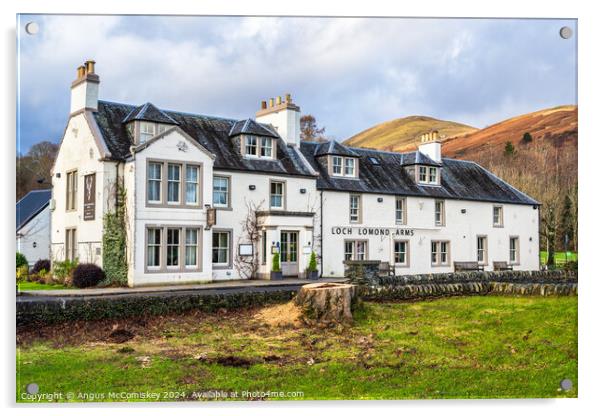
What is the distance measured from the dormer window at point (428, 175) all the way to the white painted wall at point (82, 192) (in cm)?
1022

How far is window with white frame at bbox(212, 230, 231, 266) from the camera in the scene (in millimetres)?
19344

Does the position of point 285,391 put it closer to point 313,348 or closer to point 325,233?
point 313,348

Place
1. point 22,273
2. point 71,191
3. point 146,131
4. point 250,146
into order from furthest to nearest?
point 250,146, point 146,131, point 71,191, point 22,273

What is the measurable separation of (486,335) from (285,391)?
3719 mm

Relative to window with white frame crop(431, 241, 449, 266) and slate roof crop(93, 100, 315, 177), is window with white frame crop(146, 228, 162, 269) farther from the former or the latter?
window with white frame crop(431, 241, 449, 266)

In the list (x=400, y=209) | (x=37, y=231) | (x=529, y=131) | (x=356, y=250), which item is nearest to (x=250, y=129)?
(x=356, y=250)

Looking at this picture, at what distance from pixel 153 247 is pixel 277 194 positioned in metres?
5.02

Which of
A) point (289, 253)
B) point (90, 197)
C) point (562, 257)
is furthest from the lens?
point (289, 253)

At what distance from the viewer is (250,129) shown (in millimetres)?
20531

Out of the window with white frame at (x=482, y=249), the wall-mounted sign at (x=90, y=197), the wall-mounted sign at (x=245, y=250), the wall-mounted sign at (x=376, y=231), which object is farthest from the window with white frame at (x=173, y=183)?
the window with white frame at (x=482, y=249)

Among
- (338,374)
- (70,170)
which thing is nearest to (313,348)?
(338,374)

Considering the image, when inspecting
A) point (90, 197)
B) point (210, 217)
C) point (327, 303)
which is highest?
point (90, 197)

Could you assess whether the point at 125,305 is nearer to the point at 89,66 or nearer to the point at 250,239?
the point at 89,66

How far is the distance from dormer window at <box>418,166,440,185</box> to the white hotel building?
4 centimetres
